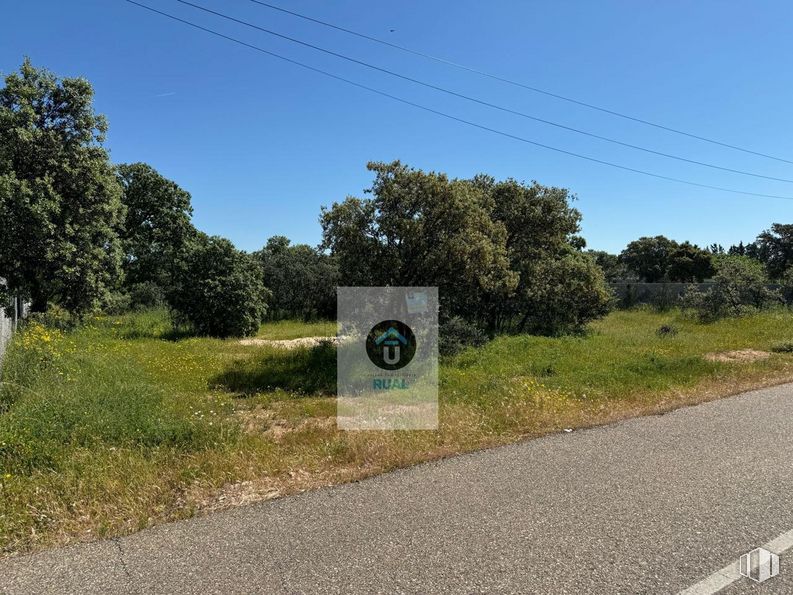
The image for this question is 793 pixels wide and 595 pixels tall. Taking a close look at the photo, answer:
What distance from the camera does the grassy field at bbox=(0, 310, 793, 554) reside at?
11.5ft

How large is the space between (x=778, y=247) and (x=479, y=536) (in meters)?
56.1

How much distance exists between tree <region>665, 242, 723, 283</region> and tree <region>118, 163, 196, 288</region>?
45.4m

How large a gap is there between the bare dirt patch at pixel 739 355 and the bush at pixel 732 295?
9271 millimetres

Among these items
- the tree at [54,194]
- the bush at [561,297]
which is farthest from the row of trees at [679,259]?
the tree at [54,194]

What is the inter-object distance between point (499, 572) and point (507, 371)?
7.18 m

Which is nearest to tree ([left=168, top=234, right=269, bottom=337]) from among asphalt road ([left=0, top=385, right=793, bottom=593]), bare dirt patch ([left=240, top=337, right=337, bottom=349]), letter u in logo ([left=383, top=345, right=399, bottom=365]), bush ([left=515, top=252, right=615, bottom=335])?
bare dirt patch ([left=240, top=337, right=337, bottom=349])

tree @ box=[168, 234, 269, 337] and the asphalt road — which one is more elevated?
tree @ box=[168, 234, 269, 337]

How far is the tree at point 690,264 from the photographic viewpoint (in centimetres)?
4644

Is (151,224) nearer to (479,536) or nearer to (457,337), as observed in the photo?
(457,337)

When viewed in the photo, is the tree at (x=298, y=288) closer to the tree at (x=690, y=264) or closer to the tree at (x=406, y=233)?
the tree at (x=406, y=233)

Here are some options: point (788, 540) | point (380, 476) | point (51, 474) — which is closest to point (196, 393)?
point (51, 474)

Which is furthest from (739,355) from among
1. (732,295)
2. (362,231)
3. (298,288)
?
(298,288)

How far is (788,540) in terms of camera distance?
286 centimetres

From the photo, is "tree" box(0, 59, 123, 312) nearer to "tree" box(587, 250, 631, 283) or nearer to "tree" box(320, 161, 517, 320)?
"tree" box(320, 161, 517, 320)
